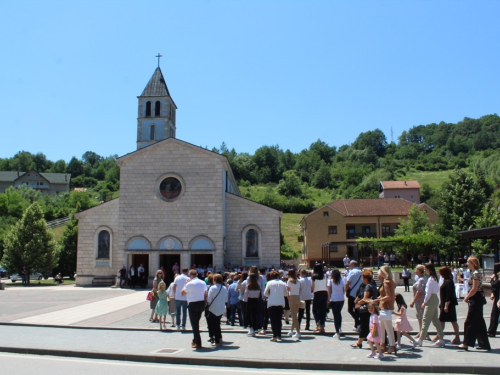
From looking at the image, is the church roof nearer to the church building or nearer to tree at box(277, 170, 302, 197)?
the church building

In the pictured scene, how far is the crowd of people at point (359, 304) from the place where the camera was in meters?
9.87

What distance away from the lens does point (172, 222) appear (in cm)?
3259

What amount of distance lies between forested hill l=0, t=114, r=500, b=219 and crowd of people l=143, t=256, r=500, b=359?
90.7 m

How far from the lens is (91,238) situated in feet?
112

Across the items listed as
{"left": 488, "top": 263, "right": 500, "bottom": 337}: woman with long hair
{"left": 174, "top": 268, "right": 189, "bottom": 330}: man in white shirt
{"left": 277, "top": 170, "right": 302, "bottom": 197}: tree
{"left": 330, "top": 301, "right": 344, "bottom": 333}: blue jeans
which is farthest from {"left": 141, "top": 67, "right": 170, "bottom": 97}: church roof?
{"left": 277, "top": 170, "right": 302, "bottom": 197}: tree

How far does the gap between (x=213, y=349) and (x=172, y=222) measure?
74.3 feet

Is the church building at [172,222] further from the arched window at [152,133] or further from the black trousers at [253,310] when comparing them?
the black trousers at [253,310]

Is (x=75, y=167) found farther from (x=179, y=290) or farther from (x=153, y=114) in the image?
(x=179, y=290)

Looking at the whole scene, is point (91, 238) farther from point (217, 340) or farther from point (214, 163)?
point (217, 340)

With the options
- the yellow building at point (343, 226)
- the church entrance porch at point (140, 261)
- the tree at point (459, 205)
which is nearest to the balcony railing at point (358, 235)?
the yellow building at point (343, 226)

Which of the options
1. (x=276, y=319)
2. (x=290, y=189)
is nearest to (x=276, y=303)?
(x=276, y=319)

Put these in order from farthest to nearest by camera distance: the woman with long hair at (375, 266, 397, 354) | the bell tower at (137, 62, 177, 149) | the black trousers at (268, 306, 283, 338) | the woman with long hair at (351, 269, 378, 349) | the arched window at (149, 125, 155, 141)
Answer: the bell tower at (137, 62, 177, 149) < the arched window at (149, 125, 155, 141) < the black trousers at (268, 306, 283, 338) < the woman with long hair at (351, 269, 378, 349) < the woman with long hair at (375, 266, 397, 354)

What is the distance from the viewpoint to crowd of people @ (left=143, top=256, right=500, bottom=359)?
987cm

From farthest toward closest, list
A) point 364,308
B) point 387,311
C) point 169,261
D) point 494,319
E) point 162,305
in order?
point 169,261 < point 162,305 < point 494,319 < point 364,308 < point 387,311
